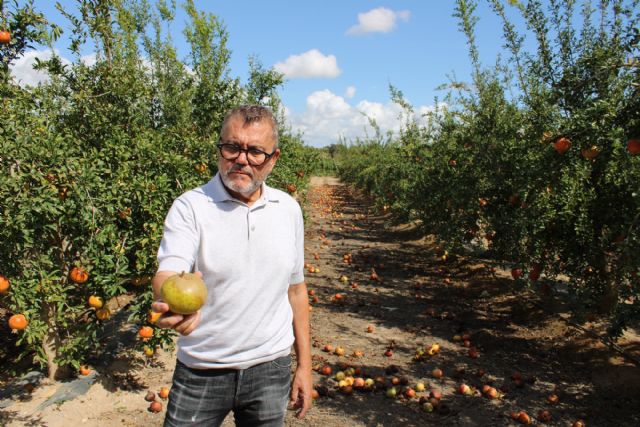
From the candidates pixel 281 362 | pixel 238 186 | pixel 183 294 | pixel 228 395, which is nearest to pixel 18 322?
pixel 228 395

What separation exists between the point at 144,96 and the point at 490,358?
5.32 metres

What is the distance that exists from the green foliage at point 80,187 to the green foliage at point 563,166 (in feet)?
13.0

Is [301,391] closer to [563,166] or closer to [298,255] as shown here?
[298,255]

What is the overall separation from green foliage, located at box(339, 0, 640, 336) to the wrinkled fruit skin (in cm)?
301

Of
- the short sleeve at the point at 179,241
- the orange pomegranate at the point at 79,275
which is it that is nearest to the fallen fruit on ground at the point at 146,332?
the orange pomegranate at the point at 79,275

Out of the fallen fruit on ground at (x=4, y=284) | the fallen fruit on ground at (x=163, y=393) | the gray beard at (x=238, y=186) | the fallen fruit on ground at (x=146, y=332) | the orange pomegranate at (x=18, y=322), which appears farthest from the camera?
the fallen fruit on ground at (x=163, y=393)

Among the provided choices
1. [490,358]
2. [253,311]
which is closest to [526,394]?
[490,358]

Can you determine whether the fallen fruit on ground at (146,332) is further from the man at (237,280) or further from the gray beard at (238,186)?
the gray beard at (238,186)

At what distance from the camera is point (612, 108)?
3.98 metres

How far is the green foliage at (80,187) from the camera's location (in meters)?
3.75

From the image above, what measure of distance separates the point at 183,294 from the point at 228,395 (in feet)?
2.32

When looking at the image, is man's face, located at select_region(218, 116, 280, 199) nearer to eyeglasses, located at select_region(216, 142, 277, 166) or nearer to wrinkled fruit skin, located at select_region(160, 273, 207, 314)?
eyeglasses, located at select_region(216, 142, 277, 166)

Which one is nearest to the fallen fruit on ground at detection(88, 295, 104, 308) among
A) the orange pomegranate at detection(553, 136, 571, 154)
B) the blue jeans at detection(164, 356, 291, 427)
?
the blue jeans at detection(164, 356, 291, 427)

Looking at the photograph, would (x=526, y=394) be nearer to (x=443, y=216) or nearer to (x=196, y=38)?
(x=443, y=216)
